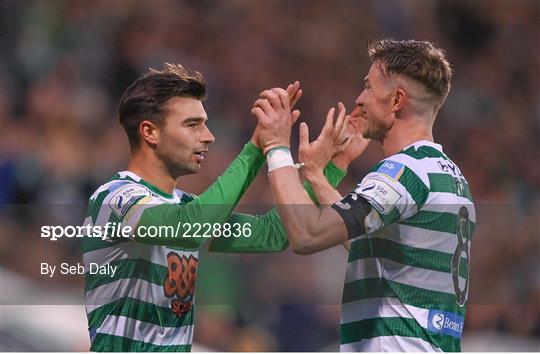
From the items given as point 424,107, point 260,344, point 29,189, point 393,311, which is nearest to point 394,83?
point 424,107

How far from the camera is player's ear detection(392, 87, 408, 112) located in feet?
15.3

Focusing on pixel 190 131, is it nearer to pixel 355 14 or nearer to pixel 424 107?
pixel 424 107

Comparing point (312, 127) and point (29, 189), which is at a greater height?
point (312, 127)

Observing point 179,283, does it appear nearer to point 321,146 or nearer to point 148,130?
point 148,130

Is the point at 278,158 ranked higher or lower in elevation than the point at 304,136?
lower

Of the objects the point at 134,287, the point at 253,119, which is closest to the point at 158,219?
the point at 134,287

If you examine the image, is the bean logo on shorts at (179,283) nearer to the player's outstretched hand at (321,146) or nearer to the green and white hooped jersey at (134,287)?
the green and white hooped jersey at (134,287)

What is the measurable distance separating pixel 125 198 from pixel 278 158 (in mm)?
766

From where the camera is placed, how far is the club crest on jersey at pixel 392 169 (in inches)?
171

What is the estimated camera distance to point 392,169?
4.37 meters

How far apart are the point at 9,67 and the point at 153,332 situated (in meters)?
4.58

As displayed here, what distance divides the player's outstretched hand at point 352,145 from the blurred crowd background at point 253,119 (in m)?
2.56

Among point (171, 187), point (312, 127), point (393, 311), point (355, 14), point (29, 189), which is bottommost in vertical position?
point (393, 311)

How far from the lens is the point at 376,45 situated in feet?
16.1
